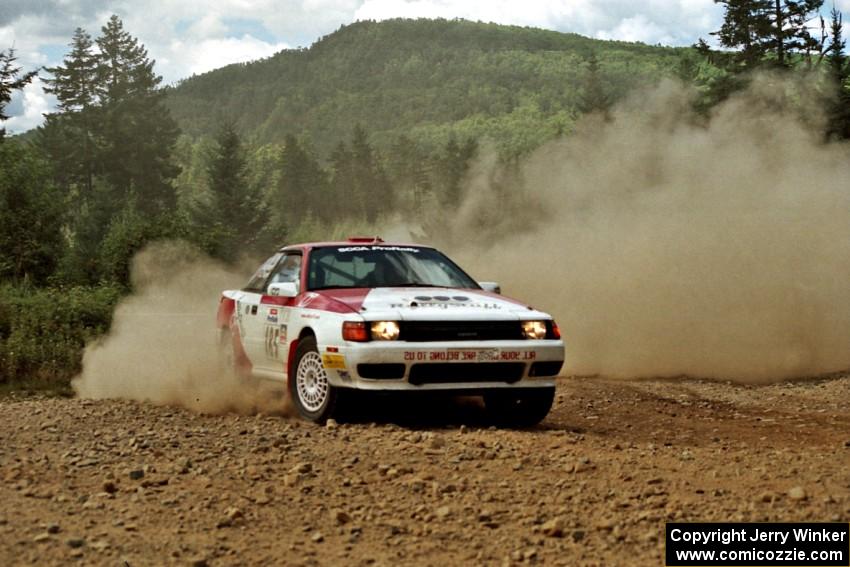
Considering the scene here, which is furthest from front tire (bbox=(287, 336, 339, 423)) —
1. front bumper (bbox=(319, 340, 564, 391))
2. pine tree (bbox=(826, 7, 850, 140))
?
pine tree (bbox=(826, 7, 850, 140))

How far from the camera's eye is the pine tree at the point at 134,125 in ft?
245

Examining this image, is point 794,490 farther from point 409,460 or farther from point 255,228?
point 255,228

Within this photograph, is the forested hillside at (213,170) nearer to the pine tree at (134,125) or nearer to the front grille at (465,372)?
the pine tree at (134,125)

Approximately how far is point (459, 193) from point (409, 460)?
7205 centimetres

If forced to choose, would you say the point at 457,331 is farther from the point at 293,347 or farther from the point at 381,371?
the point at 293,347

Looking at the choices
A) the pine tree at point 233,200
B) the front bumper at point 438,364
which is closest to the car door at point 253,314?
the front bumper at point 438,364

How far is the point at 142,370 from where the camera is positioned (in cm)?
1173

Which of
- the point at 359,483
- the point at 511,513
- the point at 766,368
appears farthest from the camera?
the point at 766,368

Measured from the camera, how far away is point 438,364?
336 inches

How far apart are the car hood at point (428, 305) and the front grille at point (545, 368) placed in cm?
40

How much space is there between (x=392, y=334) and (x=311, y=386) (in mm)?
959

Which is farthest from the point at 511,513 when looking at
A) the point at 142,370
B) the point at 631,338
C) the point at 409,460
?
the point at 631,338

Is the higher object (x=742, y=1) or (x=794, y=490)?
(x=742, y=1)

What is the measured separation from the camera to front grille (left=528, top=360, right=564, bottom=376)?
29.1 feet
